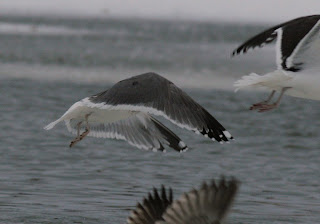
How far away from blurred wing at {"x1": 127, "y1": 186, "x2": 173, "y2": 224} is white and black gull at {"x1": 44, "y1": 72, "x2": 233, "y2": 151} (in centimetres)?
168

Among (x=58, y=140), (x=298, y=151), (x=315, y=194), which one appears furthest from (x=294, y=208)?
(x=58, y=140)

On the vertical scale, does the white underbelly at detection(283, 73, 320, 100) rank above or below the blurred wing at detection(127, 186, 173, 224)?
above

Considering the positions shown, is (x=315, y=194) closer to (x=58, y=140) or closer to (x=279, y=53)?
(x=279, y=53)

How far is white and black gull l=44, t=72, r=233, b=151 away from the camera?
6914 millimetres

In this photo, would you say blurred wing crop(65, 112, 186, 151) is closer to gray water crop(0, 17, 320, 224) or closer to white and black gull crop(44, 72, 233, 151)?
Result: white and black gull crop(44, 72, 233, 151)

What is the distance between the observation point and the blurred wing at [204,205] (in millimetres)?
4570

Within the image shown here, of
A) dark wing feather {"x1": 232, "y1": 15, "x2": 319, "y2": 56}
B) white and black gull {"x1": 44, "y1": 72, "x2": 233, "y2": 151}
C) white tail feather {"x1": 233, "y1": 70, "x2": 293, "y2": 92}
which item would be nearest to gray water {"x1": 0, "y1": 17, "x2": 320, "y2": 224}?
white and black gull {"x1": 44, "y1": 72, "x2": 233, "y2": 151}

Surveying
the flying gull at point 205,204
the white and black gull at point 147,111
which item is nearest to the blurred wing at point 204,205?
the flying gull at point 205,204

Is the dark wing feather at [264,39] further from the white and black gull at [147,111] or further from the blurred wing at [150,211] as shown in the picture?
the blurred wing at [150,211]

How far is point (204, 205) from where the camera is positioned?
4625 millimetres

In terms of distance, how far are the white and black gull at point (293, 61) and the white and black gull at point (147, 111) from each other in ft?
1.86

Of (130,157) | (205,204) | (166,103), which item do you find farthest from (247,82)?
(130,157)

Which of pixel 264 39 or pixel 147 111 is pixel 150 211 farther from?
pixel 264 39

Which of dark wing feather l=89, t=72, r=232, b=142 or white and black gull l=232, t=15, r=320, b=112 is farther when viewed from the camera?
white and black gull l=232, t=15, r=320, b=112
